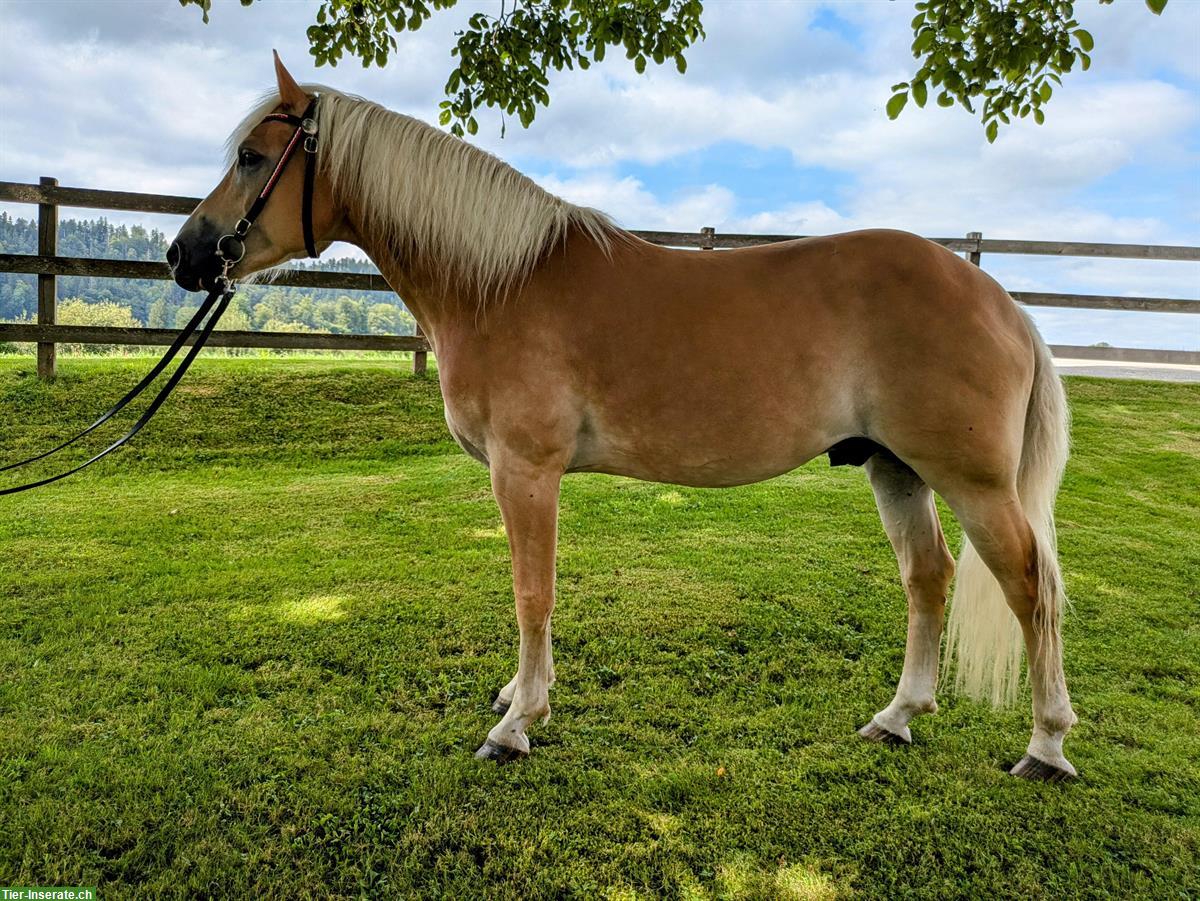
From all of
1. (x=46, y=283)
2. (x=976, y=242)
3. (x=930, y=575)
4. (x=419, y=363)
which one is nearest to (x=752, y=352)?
(x=930, y=575)

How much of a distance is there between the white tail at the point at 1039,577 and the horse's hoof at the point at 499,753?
5.46 feet

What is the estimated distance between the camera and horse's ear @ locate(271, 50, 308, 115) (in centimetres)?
222

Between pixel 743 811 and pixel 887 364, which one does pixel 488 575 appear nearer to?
pixel 743 811

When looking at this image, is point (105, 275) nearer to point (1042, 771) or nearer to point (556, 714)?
point (556, 714)

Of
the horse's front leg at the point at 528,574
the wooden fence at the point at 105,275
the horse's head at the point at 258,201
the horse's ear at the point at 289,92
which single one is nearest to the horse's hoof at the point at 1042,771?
the horse's front leg at the point at 528,574

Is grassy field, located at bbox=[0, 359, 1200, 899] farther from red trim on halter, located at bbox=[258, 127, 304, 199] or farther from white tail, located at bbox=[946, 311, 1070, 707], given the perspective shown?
red trim on halter, located at bbox=[258, 127, 304, 199]

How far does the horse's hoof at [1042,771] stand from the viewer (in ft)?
7.16

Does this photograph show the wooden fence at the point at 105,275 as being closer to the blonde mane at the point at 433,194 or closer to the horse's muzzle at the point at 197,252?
the horse's muzzle at the point at 197,252

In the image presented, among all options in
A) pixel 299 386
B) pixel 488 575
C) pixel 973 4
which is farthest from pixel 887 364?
pixel 299 386

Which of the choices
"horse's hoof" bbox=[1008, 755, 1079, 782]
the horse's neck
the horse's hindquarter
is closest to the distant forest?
the horse's neck

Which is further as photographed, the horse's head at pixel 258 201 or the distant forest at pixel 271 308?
the distant forest at pixel 271 308

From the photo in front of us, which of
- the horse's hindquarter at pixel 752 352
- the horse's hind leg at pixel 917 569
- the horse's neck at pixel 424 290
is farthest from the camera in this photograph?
the horse's hind leg at pixel 917 569

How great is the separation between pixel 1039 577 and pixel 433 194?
240 centimetres

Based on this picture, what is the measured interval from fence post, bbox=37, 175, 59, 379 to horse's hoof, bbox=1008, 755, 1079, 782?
8.75 meters
